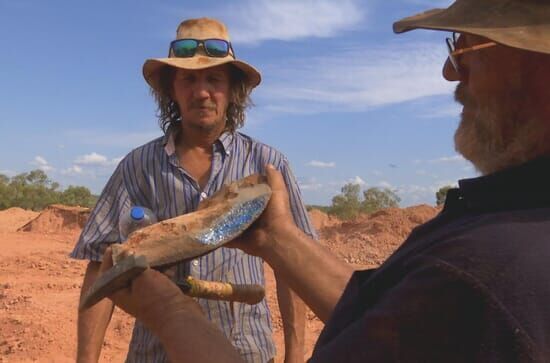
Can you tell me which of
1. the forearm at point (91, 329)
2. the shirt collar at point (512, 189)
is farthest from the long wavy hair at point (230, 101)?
the shirt collar at point (512, 189)

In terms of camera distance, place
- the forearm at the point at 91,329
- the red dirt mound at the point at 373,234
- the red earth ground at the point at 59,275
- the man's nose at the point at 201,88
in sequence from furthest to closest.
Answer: the red dirt mound at the point at 373,234 → the red earth ground at the point at 59,275 → the man's nose at the point at 201,88 → the forearm at the point at 91,329

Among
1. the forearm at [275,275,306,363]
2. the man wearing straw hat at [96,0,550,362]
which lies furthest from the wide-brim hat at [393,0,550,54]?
the forearm at [275,275,306,363]

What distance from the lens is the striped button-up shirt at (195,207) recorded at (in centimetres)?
271

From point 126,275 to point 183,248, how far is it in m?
0.25

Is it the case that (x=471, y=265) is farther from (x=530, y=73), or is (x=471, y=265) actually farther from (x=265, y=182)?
(x=265, y=182)

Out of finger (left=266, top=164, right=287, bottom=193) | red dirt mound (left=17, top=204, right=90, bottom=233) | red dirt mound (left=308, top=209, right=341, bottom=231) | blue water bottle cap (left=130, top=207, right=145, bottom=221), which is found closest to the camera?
finger (left=266, top=164, right=287, bottom=193)

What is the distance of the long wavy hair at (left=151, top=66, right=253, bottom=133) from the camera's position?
10.1ft

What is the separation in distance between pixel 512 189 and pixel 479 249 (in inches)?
8.2

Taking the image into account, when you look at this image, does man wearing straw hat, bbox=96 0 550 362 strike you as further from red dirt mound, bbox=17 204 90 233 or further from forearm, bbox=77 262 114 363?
red dirt mound, bbox=17 204 90 233

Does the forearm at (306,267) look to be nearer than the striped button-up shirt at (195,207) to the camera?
Yes

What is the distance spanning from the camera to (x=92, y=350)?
9.18 ft

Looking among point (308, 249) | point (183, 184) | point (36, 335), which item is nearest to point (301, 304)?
point (183, 184)

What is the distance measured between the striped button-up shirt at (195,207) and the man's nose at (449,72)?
130 centimetres

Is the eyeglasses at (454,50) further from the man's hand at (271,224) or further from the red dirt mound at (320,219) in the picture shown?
the red dirt mound at (320,219)
